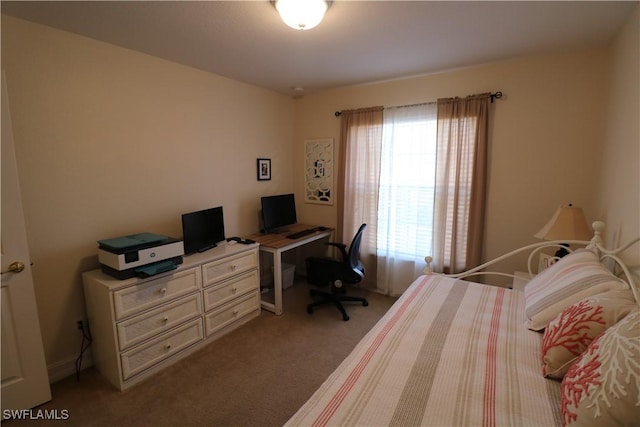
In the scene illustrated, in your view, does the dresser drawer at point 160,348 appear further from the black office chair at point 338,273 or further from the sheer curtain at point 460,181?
the sheer curtain at point 460,181

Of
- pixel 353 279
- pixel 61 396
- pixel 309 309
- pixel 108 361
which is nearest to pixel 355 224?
pixel 353 279

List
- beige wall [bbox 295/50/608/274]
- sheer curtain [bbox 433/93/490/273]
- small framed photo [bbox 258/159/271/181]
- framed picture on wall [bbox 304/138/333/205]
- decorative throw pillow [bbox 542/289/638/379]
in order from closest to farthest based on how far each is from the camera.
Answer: decorative throw pillow [bbox 542/289/638/379] < beige wall [bbox 295/50/608/274] < sheer curtain [bbox 433/93/490/273] < small framed photo [bbox 258/159/271/181] < framed picture on wall [bbox 304/138/333/205]

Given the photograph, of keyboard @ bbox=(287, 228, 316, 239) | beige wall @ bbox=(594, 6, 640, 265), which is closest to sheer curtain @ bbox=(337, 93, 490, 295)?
keyboard @ bbox=(287, 228, 316, 239)

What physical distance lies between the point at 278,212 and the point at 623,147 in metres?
3.06

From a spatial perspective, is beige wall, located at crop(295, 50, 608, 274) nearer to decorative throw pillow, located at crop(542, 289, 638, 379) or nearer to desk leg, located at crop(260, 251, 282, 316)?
decorative throw pillow, located at crop(542, 289, 638, 379)

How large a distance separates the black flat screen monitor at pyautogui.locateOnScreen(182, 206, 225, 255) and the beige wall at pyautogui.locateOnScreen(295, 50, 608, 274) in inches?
96.2

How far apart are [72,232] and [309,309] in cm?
215

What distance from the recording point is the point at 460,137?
116 inches

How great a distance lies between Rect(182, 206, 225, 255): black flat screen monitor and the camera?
8.55ft

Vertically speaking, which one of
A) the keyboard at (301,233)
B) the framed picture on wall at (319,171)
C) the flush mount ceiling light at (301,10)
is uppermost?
the flush mount ceiling light at (301,10)

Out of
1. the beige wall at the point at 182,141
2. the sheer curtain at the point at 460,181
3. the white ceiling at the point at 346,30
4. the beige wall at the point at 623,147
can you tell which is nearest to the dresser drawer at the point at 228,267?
the beige wall at the point at 182,141

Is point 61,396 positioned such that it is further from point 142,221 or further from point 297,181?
point 297,181

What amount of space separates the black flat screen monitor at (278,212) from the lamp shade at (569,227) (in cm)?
263

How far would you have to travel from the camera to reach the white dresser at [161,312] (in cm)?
205
